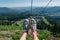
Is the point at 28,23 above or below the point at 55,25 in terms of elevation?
above

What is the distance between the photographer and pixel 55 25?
4.20 m

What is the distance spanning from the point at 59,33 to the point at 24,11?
2.52ft

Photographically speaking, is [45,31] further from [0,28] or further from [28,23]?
[28,23]

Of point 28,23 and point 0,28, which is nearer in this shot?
point 28,23

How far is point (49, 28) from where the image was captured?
4207 mm

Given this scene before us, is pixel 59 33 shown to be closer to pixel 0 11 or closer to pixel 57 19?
pixel 57 19

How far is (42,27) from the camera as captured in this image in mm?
4176

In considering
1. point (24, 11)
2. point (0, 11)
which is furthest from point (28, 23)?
point (0, 11)

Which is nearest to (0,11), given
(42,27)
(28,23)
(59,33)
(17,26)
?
(17,26)

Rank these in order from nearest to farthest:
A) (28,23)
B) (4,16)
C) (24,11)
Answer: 1. (28,23)
2. (24,11)
3. (4,16)

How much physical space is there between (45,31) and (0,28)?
2.49 feet

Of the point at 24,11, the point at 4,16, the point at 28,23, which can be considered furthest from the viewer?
the point at 4,16

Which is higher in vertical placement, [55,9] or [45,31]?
[55,9]

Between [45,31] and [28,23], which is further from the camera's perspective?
[45,31]
